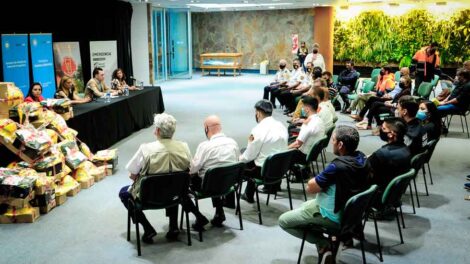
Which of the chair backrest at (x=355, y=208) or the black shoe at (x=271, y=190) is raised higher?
the chair backrest at (x=355, y=208)

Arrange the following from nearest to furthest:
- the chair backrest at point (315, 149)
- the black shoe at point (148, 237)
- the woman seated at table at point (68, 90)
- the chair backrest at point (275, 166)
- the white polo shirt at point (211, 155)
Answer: the black shoe at point (148, 237) < the white polo shirt at point (211, 155) < the chair backrest at point (275, 166) < the chair backrest at point (315, 149) < the woman seated at table at point (68, 90)

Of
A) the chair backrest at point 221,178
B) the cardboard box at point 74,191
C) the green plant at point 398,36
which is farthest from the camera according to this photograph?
the green plant at point 398,36

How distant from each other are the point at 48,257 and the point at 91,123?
10.3 feet

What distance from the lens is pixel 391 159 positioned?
12.9 feet

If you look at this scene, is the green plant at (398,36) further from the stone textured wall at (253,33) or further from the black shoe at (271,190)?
the black shoe at (271,190)

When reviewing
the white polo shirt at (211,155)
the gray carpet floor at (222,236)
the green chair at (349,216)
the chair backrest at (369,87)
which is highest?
the chair backrest at (369,87)

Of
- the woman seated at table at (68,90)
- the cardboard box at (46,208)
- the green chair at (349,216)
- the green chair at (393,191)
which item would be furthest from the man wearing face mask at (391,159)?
the woman seated at table at (68,90)

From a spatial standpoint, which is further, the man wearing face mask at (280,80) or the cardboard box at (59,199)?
the man wearing face mask at (280,80)

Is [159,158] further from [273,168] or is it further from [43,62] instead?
[43,62]

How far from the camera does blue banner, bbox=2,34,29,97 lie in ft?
24.7

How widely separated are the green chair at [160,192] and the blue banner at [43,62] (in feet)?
18.6

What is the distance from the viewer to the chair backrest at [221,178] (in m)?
3.84

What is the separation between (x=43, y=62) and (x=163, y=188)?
6147mm

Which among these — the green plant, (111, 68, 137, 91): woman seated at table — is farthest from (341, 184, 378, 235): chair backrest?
the green plant
